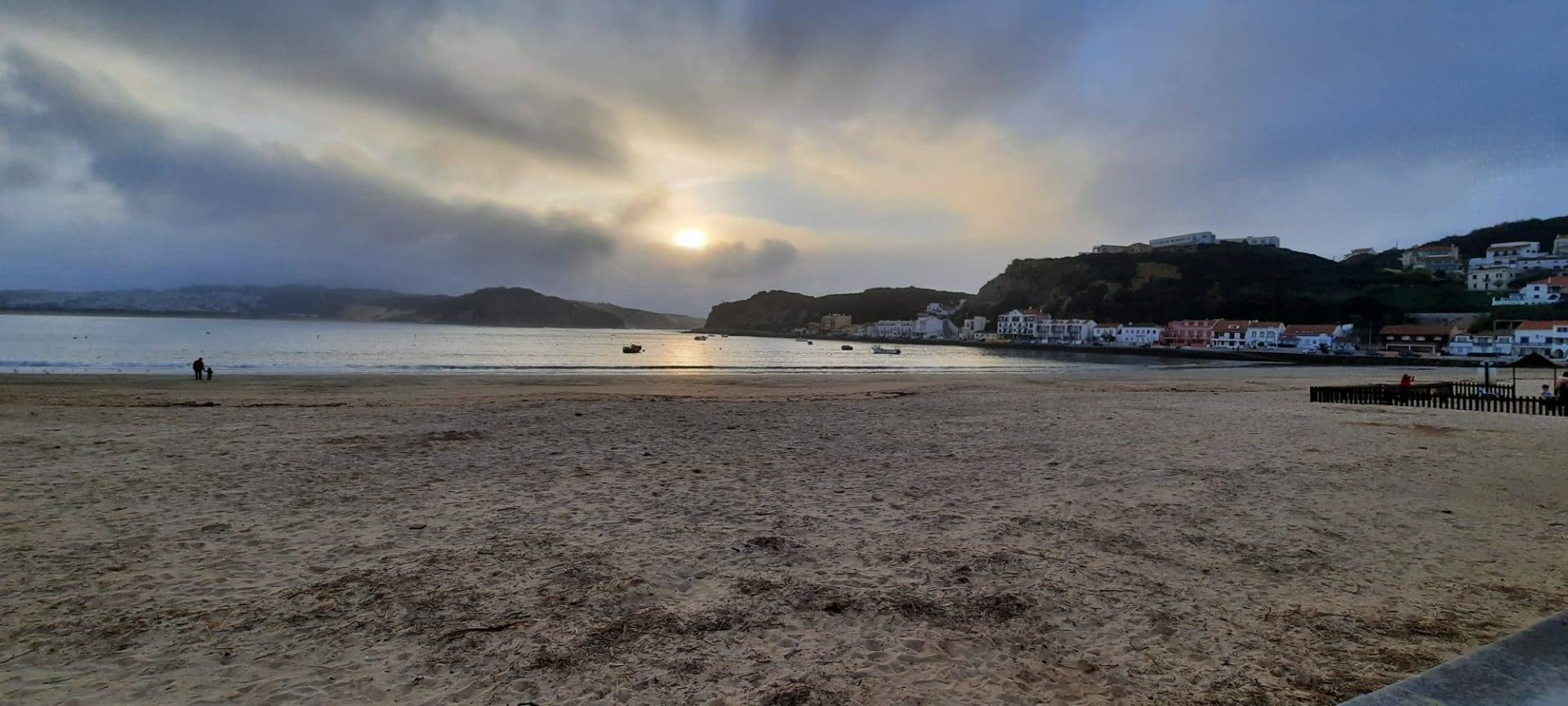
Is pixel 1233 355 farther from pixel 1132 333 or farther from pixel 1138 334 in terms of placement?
pixel 1132 333

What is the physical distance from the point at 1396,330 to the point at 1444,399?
84044 millimetres

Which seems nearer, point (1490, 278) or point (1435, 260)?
point (1490, 278)

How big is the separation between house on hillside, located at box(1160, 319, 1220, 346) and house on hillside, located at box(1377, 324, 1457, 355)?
17785mm

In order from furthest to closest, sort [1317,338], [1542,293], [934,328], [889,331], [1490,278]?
[889,331]
[934,328]
[1490,278]
[1542,293]
[1317,338]

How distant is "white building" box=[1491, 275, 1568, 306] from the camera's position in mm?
87250

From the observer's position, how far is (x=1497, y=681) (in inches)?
89.2

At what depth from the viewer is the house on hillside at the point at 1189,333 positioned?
3637 inches

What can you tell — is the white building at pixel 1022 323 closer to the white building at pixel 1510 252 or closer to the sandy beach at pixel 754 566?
the white building at pixel 1510 252

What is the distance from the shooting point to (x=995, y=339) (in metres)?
122

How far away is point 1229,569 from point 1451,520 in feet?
11.1

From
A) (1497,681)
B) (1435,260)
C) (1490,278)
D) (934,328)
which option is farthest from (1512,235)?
(1497,681)

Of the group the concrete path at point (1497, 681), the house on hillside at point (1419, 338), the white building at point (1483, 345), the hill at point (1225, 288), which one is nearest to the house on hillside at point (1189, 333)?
the hill at point (1225, 288)

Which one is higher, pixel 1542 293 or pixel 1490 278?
pixel 1490 278

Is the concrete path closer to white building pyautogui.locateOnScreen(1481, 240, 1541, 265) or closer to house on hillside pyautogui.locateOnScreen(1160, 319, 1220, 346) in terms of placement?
house on hillside pyautogui.locateOnScreen(1160, 319, 1220, 346)
